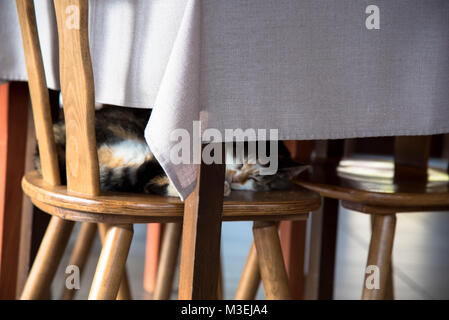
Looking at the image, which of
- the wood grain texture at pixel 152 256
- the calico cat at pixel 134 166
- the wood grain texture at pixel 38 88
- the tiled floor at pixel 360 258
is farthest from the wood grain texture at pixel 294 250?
the wood grain texture at pixel 38 88

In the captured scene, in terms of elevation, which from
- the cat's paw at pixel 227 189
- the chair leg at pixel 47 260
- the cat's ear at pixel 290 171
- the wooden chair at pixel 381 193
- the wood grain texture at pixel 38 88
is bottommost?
the chair leg at pixel 47 260

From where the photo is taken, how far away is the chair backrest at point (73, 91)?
809 mm

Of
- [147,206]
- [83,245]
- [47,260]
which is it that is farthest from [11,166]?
[147,206]

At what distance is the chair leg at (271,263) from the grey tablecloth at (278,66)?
200 mm

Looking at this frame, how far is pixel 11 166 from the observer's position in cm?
137

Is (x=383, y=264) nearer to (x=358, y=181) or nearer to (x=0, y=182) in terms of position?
(x=358, y=181)

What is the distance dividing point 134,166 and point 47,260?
0.27 m

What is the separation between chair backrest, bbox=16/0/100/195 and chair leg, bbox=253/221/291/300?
282 mm

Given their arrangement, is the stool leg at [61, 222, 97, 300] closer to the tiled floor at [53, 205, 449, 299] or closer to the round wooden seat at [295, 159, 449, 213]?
the tiled floor at [53, 205, 449, 299]

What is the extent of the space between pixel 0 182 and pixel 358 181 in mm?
841

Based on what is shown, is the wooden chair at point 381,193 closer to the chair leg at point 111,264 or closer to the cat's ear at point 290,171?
the cat's ear at point 290,171

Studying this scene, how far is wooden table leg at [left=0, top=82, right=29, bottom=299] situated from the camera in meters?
1.36

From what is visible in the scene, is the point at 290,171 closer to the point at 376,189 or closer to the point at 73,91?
the point at 376,189
